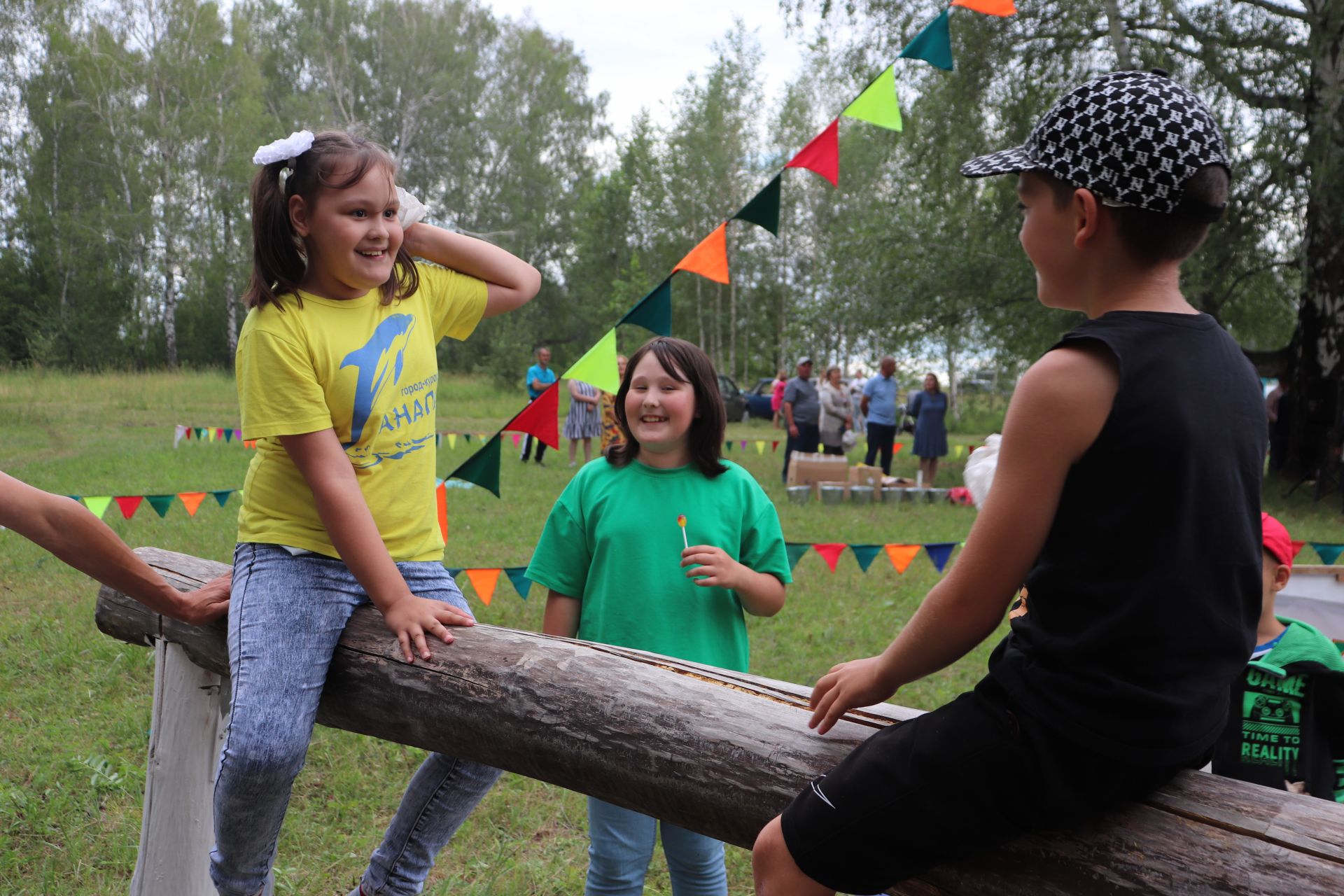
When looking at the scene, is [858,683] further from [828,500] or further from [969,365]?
[969,365]

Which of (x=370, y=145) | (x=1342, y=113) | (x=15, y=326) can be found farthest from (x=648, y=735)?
(x=15, y=326)

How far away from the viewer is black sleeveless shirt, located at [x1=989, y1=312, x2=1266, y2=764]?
3.93 ft

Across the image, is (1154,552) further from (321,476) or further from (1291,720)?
(321,476)

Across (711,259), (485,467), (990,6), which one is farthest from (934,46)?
(485,467)

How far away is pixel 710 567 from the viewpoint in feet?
7.56

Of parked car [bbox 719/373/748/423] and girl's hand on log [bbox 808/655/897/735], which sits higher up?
parked car [bbox 719/373/748/423]

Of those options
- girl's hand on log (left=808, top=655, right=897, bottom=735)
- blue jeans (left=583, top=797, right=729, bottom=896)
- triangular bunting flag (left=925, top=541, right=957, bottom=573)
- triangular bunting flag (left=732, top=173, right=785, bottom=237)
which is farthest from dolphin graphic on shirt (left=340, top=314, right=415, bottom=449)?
triangular bunting flag (left=925, top=541, right=957, bottom=573)

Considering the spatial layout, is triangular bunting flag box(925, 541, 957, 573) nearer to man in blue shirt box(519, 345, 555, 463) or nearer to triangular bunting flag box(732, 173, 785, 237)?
triangular bunting flag box(732, 173, 785, 237)

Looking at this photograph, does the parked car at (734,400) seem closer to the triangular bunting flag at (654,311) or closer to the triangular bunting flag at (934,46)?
the triangular bunting flag at (934,46)

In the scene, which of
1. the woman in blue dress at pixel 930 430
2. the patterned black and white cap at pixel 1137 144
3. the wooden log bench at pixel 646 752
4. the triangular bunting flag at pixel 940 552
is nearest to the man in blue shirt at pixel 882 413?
the woman in blue dress at pixel 930 430

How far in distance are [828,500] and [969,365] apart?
2599cm

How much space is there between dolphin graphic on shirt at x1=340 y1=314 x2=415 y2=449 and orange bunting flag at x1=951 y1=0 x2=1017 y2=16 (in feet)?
12.6

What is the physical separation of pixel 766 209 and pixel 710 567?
2.76 meters

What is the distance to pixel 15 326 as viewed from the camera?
28.2m
